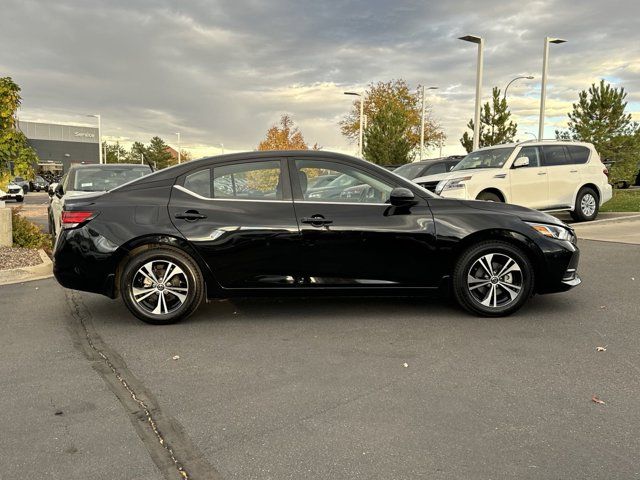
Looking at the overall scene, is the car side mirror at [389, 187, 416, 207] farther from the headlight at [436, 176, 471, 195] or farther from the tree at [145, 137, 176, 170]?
the tree at [145, 137, 176, 170]

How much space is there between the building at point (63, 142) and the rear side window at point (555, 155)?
84.6m

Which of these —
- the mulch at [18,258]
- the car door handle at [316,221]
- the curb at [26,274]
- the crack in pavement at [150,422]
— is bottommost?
the crack in pavement at [150,422]

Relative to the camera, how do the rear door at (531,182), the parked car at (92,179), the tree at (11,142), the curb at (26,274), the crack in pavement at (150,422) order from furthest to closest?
the rear door at (531,182)
the parked car at (92,179)
the tree at (11,142)
the curb at (26,274)
the crack in pavement at (150,422)

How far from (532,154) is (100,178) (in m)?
8.87

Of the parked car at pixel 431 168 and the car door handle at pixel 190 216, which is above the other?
the parked car at pixel 431 168

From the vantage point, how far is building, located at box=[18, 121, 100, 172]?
87.8m

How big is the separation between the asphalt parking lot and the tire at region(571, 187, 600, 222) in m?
7.38

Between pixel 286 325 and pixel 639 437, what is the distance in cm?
284

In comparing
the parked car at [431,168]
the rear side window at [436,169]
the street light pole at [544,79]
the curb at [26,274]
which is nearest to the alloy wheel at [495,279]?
the curb at [26,274]

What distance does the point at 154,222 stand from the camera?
4.77 metres

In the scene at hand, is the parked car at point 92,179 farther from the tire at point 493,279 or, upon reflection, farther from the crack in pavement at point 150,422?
the tire at point 493,279

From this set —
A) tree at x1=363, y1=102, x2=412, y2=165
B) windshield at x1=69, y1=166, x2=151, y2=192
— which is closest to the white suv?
windshield at x1=69, y1=166, x2=151, y2=192

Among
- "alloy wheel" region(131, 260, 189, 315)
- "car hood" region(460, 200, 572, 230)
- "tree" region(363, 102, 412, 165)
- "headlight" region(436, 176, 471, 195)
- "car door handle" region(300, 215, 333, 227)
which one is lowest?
"alloy wheel" region(131, 260, 189, 315)

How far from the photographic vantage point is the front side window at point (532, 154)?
1175 cm
